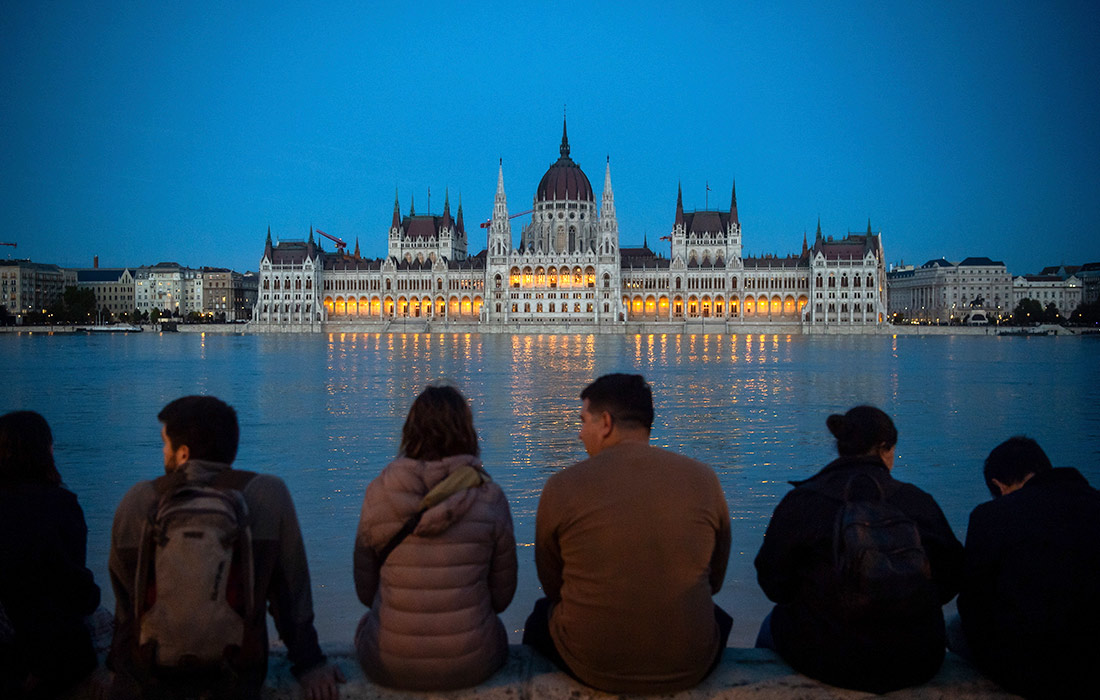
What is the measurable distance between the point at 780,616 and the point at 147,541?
268 cm

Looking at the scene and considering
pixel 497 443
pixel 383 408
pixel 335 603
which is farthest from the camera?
pixel 383 408

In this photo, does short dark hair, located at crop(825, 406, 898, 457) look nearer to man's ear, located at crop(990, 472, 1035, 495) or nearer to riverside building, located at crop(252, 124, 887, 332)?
man's ear, located at crop(990, 472, 1035, 495)

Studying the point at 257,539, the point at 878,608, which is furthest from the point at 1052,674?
the point at 257,539

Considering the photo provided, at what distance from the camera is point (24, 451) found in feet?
12.1

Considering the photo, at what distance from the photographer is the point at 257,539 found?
332cm

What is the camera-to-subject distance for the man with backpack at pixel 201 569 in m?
3.09

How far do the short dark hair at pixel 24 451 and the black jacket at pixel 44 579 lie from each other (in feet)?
0.17

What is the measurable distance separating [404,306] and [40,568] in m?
115

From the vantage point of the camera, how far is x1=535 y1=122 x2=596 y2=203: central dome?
4574 inches

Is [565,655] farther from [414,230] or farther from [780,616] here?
[414,230]

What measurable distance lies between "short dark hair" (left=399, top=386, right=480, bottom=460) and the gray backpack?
0.67 metres

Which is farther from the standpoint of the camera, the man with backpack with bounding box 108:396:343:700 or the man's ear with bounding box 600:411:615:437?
the man's ear with bounding box 600:411:615:437

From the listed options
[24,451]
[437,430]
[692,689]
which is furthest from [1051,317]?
[24,451]

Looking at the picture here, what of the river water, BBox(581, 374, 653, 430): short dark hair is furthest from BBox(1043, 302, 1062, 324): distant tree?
BBox(581, 374, 653, 430): short dark hair
